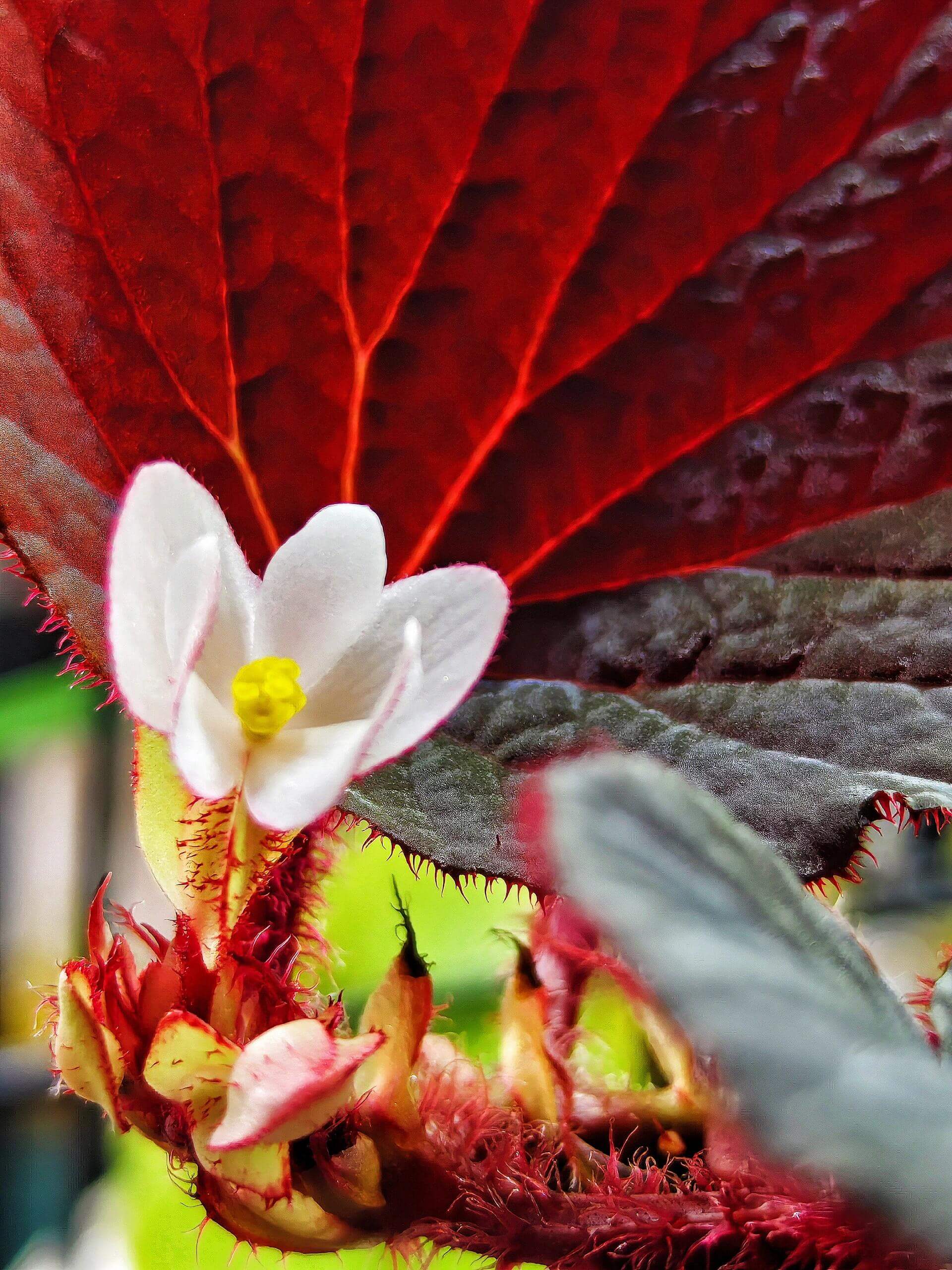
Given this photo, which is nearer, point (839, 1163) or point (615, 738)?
point (839, 1163)

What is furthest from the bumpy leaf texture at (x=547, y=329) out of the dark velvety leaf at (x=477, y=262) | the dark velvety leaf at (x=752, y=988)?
the dark velvety leaf at (x=752, y=988)

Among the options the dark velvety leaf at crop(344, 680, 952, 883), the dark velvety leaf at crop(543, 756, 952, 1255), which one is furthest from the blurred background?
the dark velvety leaf at crop(543, 756, 952, 1255)

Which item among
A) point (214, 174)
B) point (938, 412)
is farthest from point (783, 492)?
point (214, 174)

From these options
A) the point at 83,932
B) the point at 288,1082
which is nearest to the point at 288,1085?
the point at 288,1082

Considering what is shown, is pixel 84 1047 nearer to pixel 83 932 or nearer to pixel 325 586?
pixel 325 586

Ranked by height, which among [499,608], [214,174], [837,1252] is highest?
[214,174]

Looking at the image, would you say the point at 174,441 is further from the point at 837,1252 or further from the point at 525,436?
the point at 837,1252

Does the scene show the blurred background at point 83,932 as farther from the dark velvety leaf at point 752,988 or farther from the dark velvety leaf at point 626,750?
the dark velvety leaf at point 752,988
